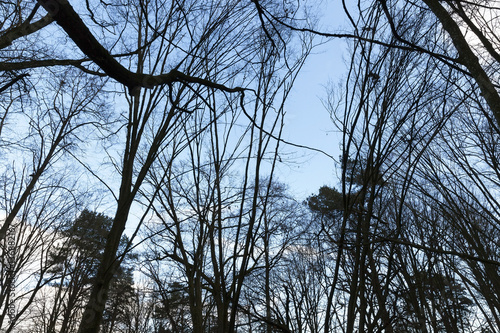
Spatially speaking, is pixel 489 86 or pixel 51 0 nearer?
pixel 51 0

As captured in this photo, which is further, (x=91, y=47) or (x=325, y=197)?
(x=325, y=197)

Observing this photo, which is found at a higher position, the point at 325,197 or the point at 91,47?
the point at 325,197

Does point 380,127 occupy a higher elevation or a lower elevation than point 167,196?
lower

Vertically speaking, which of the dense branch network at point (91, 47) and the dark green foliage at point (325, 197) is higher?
the dark green foliage at point (325, 197)

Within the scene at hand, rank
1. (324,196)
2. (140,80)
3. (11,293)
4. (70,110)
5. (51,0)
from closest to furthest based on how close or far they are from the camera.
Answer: (51,0), (140,80), (70,110), (11,293), (324,196)

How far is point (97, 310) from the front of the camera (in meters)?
1.60

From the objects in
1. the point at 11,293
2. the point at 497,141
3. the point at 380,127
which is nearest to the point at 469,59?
the point at 380,127

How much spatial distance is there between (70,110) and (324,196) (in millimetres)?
11660

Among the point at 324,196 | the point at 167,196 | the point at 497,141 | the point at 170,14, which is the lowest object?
the point at 170,14

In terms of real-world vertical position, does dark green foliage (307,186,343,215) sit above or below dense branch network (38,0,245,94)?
above

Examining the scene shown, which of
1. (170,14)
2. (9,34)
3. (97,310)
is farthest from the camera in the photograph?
(9,34)

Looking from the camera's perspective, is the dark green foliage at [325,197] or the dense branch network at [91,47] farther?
the dark green foliage at [325,197]

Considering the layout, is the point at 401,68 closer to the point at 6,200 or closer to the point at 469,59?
the point at 469,59

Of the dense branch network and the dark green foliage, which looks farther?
the dark green foliage
